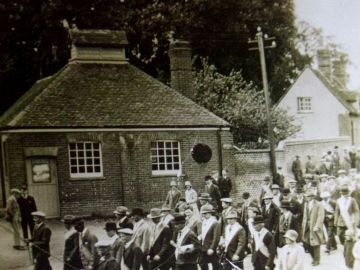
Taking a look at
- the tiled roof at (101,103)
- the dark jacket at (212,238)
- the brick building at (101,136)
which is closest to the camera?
the brick building at (101,136)

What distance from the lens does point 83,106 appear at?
721cm

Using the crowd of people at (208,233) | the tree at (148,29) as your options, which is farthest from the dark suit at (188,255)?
the tree at (148,29)

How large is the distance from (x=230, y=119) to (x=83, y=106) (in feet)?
18.0

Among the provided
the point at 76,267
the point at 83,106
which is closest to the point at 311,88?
the point at 83,106

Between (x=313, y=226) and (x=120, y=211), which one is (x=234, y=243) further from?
(x=313, y=226)

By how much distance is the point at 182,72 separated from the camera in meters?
12.3

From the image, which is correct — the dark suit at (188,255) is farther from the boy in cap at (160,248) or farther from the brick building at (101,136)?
the brick building at (101,136)

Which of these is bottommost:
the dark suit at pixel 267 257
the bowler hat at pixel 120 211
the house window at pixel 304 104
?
the dark suit at pixel 267 257

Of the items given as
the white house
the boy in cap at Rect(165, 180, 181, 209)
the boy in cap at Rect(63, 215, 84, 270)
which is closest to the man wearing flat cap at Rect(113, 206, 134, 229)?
the boy in cap at Rect(63, 215, 84, 270)

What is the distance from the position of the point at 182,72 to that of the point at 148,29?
3.57m

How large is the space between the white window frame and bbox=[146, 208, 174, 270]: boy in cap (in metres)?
8.48

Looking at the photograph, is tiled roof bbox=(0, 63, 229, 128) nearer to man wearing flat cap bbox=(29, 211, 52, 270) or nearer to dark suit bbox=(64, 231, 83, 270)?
man wearing flat cap bbox=(29, 211, 52, 270)

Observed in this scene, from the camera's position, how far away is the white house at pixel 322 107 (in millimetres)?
11648

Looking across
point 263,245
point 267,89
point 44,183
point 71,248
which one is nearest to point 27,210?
point 44,183
